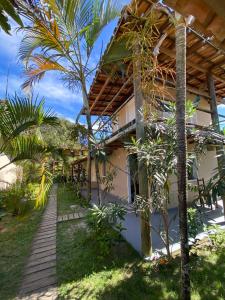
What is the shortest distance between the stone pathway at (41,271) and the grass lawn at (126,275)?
0.50ft

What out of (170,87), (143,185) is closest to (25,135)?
(143,185)

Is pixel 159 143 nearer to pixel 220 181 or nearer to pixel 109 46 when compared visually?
pixel 220 181

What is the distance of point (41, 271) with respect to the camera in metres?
3.93

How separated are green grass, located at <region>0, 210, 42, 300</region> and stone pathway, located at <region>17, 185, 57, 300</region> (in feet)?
0.48

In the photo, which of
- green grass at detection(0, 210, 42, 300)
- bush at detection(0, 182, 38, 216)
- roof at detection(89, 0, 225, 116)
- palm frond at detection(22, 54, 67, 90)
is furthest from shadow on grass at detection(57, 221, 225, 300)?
palm frond at detection(22, 54, 67, 90)

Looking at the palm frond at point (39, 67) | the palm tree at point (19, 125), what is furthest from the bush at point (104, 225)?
the palm frond at point (39, 67)

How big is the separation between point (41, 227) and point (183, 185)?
227 inches

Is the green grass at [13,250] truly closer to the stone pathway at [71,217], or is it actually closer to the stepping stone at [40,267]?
the stepping stone at [40,267]

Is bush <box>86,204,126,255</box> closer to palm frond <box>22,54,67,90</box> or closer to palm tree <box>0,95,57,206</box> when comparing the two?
palm tree <box>0,95,57,206</box>

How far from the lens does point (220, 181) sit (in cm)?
284

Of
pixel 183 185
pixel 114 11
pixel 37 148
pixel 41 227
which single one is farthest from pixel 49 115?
pixel 41 227

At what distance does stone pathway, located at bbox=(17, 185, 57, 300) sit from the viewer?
10.8 feet

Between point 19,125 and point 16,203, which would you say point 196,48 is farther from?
point 16,203

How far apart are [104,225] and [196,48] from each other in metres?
5.88
